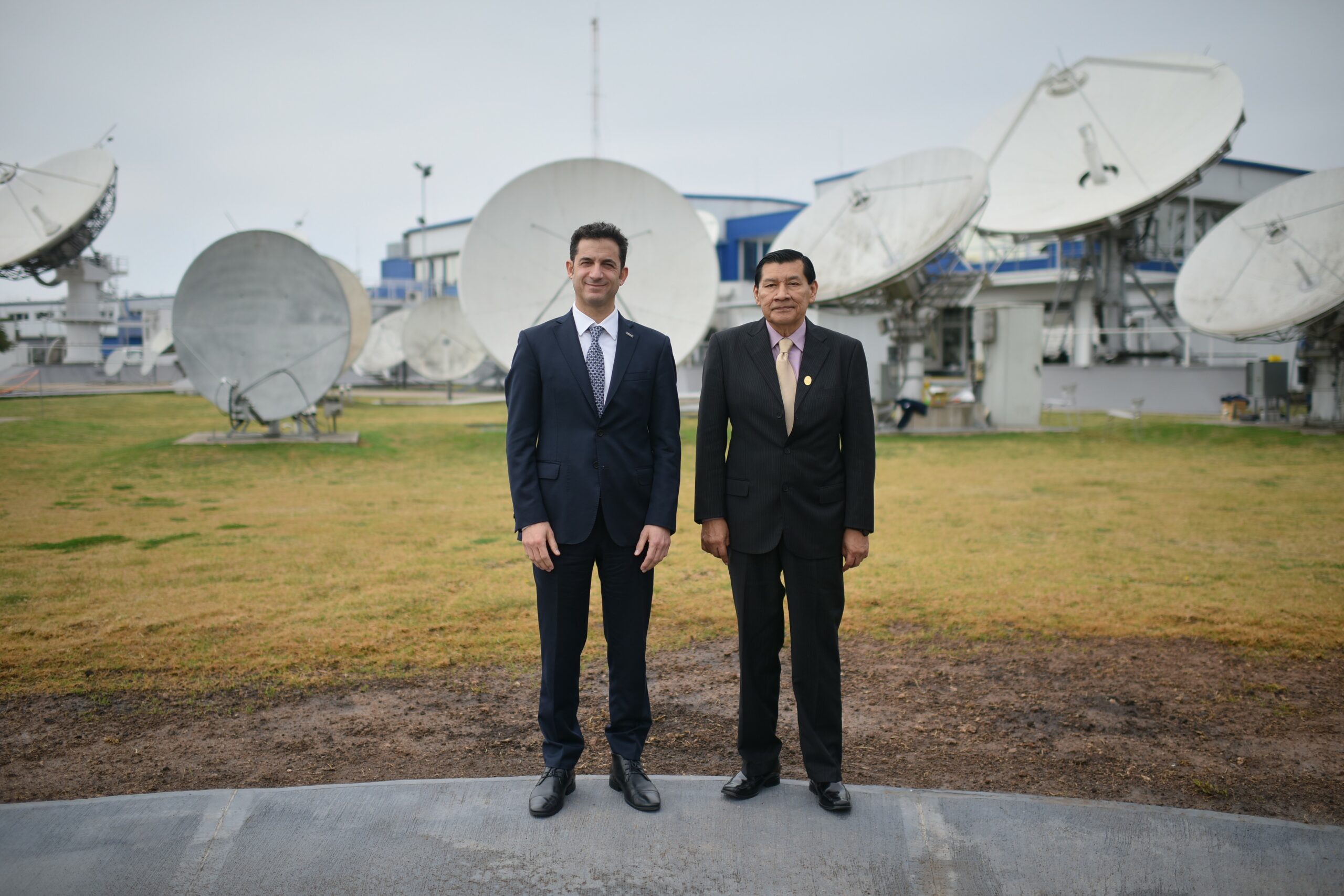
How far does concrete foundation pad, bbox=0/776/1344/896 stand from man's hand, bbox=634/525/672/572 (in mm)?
804

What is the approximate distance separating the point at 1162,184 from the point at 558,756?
2686 centimetres

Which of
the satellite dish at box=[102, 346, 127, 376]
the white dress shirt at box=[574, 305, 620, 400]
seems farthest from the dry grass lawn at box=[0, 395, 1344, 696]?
the satellite dish at box=[102, 346, 127, 376]

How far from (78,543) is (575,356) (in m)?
6.65

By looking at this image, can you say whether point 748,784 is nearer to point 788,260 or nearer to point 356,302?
point 788,260

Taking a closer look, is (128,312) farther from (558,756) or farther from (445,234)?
(558,756)

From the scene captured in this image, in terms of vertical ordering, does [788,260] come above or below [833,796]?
above

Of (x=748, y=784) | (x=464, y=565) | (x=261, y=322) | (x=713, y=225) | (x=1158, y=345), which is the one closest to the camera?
(x=748, y=784)

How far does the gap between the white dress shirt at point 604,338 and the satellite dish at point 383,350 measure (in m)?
42.5

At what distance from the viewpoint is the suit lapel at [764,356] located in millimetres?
3242

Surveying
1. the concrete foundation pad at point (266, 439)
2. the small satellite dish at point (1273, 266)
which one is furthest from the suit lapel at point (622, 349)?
the small satellite dish at point (1273, 266)

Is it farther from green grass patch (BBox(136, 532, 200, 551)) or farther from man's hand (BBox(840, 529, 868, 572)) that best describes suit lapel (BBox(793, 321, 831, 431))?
green grass patch (BBox(136, 532, 200, 551))

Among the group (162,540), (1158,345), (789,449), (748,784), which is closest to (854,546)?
(789,449)

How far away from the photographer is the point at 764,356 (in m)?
→ 3.30

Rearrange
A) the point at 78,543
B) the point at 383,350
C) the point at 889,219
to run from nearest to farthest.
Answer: the point at 78,543
the point at 889,219
the point at 383,350
